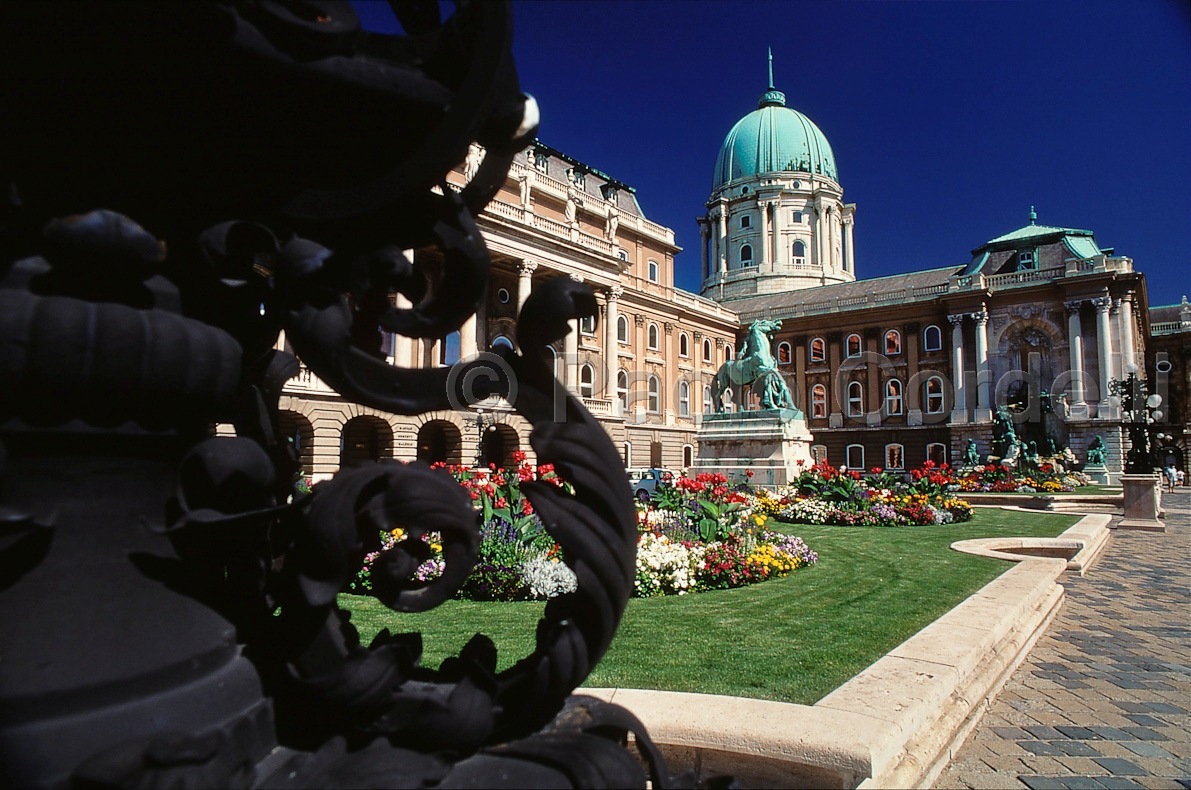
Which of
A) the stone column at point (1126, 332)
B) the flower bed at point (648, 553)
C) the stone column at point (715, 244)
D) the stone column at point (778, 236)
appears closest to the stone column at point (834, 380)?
the stone column at point (778, 236)

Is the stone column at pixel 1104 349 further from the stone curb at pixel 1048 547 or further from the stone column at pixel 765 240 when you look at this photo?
the stone curb at pixel 1048 547

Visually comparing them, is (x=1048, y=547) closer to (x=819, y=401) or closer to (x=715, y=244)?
(x=819, y=401)

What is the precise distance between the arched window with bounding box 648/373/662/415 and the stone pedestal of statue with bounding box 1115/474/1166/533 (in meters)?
35.0

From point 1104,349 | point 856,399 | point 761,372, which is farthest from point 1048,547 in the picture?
point 856,399

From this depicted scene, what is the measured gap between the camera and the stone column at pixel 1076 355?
151 feet

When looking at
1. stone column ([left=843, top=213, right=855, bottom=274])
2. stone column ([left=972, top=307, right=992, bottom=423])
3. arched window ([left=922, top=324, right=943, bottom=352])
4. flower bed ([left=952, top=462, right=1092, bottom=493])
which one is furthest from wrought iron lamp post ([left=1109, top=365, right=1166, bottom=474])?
stone column ([left=843, top=213, right=855, bottom=274])

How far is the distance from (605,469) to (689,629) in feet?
14.7

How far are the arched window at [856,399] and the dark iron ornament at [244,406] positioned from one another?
59.4 meters

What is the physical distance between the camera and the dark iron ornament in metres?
1.29

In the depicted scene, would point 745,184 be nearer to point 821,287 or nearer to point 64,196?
point 821,287

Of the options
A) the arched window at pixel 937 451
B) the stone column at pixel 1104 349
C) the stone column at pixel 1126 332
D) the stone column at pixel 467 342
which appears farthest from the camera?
the arched window at pixel 937 451

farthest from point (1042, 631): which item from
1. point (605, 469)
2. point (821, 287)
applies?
point (821, 287)

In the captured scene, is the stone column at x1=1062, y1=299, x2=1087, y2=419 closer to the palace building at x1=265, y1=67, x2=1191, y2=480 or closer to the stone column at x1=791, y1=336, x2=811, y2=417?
the palace building at x1=265, y1=67, x2=1191, y2=480

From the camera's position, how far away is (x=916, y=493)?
17.2 metres
